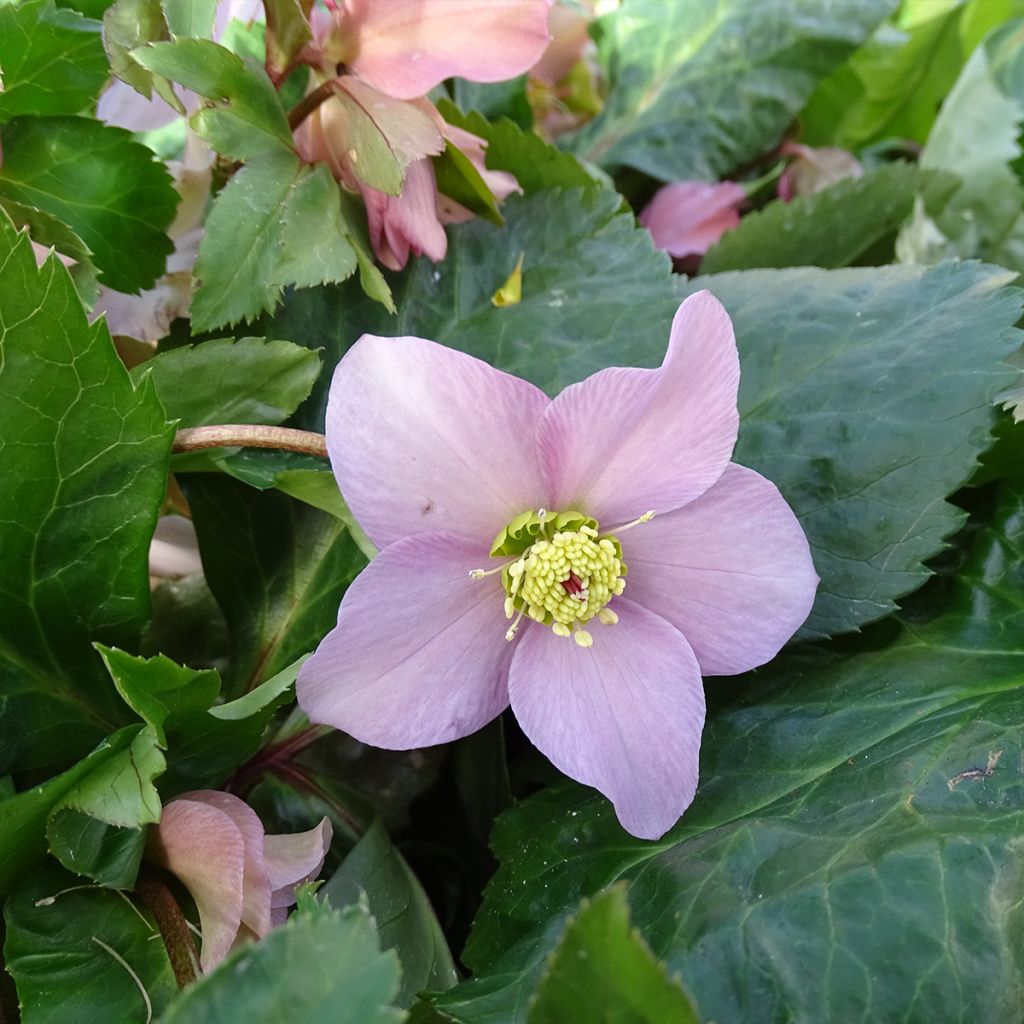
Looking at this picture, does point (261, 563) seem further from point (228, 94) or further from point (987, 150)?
point (987, 150)

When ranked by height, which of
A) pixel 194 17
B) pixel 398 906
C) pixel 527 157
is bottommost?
pixel 398 906

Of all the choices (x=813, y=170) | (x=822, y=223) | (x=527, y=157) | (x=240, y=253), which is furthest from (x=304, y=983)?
(x=813, y=170)

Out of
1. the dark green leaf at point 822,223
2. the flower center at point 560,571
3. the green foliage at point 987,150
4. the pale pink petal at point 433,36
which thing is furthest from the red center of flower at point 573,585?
the green foliage at point 987,150

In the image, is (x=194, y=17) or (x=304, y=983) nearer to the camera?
(x=304, y=983)

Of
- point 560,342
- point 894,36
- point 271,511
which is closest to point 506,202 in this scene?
point 560,342

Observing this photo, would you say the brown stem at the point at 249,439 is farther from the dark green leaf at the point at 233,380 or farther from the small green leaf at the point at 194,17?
the small green leaf at the point at 194,17

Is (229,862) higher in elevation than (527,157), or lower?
lower

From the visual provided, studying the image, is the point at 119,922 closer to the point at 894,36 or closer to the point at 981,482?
the point at 981,482

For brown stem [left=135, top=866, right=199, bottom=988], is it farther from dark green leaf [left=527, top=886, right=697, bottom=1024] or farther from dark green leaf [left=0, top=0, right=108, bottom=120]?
dark green leaf [left=0, top=0, right=108, bottom=120]
